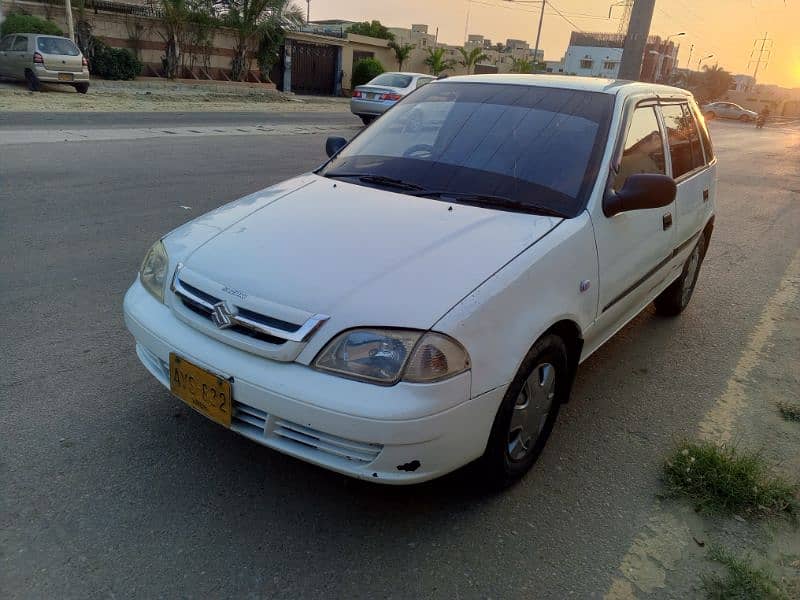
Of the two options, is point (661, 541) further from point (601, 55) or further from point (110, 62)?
point (601, 55)

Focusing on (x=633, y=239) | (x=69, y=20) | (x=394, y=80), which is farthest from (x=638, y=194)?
(x=69, y=20)

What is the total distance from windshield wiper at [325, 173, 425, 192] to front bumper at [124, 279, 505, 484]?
130cm

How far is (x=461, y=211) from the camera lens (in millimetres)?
3061

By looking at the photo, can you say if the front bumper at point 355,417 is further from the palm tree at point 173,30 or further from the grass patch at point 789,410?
the palm tree at point 173,30

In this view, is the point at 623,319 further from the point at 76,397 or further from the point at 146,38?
the point at 146,38

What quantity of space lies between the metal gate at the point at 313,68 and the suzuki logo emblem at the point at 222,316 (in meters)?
34.2

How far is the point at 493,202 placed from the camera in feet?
10.3

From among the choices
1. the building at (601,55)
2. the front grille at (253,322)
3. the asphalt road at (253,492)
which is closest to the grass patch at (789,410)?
the asphalt road at (253,492)

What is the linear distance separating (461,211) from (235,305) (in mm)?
1146

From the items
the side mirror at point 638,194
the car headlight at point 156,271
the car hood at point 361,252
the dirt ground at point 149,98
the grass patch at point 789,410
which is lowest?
the dirt ground at point 149,98

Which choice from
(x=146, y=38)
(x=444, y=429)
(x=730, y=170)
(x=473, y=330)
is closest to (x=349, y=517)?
(x=444, y=429)

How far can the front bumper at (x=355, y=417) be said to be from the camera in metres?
2.25

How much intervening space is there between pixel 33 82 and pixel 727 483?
2146 cm

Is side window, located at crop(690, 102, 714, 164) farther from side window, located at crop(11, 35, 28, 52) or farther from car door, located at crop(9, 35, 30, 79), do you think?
side window, located at crop(11, 35, 28, 52)
